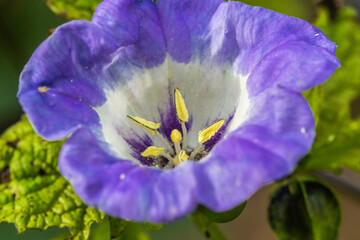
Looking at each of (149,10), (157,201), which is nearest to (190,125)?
(149,10)

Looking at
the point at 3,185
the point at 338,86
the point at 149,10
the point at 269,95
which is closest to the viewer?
the point at 269,95

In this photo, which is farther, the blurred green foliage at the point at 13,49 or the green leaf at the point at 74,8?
the blurred green foliage at the point at 13,49

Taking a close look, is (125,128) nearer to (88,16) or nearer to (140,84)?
(140,84)

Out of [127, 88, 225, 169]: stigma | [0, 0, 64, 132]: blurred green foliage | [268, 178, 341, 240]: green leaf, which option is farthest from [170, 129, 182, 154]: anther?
[0, 0, 64, 132]: blurred green foliage

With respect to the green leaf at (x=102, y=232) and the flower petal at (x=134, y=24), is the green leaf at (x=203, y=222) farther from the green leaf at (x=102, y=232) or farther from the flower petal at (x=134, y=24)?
the flower petal at (x=134, y=24)

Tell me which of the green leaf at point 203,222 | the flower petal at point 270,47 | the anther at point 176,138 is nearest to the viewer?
the flower petal at point 270,47

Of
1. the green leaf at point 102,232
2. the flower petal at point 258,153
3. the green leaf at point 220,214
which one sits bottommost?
the green leaf at point 102,232

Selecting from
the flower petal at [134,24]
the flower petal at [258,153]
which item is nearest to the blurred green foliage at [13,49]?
the flower petal at [134,24]
